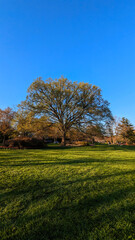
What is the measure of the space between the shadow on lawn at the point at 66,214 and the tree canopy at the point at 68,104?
51.8 feet

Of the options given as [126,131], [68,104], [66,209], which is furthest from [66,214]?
[126,131]

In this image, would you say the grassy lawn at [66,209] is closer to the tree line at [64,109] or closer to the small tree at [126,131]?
the tree line at [64,109]

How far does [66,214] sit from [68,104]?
1680cm

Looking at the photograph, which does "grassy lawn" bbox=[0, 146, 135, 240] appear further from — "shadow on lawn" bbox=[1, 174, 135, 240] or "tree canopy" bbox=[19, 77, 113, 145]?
"tree canopy" bbox=[19, 77, 113, 145]

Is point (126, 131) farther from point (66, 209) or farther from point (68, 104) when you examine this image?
point (66, 209)

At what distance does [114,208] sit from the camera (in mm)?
2111

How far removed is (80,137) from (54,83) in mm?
10490

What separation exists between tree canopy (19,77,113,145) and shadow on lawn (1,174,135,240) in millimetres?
15796

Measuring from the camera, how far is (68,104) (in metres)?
18.2

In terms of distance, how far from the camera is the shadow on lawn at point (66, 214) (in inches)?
62.7

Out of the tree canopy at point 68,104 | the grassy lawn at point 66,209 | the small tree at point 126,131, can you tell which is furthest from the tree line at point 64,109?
the small tree at point 126,131

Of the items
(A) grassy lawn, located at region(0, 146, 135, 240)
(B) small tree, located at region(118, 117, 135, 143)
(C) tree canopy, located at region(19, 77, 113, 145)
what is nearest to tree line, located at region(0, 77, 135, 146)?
(C) tree canopy, located at region(19, 77, 113, 145)

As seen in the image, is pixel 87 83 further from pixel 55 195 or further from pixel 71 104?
pixel 55 195

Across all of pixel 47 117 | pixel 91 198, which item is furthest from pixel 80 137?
pixel 91 198
